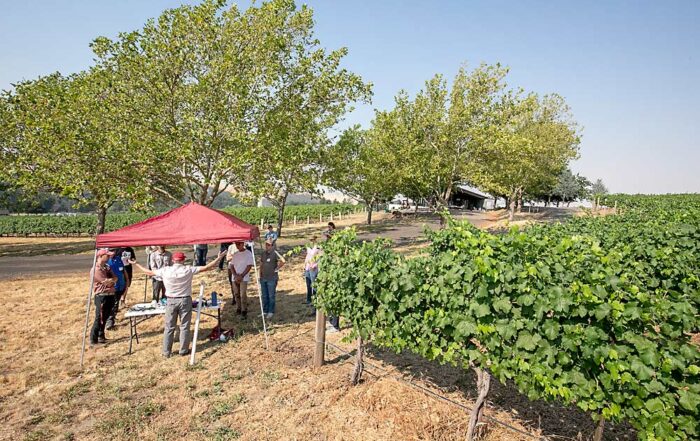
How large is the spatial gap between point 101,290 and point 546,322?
8290 mm

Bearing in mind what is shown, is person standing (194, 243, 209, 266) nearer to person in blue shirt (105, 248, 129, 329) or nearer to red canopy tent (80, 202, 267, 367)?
person in blue shirt (105, 248, 129, 329)

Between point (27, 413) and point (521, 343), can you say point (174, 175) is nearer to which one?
point (27, 413)

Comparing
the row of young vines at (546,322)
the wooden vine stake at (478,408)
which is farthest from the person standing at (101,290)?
the wooden vine stake at (478,408)

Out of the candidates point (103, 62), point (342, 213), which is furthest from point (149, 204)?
point (342, 213)

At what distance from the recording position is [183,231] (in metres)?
8.12

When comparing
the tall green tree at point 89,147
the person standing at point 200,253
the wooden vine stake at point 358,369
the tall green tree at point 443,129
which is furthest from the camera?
the tall green tree at point 443,129

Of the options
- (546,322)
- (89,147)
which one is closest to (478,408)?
(546,322)

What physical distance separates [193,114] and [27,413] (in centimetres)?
1081

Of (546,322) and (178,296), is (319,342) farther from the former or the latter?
(546,322)

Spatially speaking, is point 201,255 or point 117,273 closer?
point 117,273

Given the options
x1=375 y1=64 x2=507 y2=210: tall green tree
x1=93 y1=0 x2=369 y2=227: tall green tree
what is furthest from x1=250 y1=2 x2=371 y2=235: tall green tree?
x1=375 y1=64 x2=507 y2=210: tall green tree

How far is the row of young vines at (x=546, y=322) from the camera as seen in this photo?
337 cm

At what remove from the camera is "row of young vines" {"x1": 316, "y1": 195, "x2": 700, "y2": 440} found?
3.37 metres

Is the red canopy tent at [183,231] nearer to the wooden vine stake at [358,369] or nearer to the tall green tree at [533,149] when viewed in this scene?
the wooden vine stake at [358,369]
